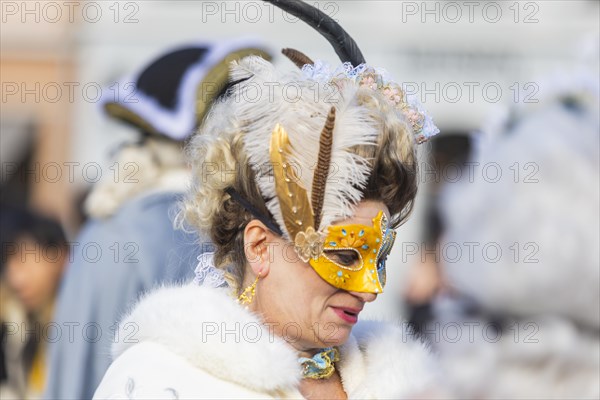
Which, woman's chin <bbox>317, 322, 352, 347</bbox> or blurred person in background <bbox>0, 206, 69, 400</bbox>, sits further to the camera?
blurred person in background <bbox>0, 206, 69, 400</bbox>

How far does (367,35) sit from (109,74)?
3022mm

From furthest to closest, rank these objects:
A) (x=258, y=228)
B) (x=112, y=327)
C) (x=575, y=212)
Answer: (x=112, y=327) < (x=258, y=228) < (x=575, y=212)

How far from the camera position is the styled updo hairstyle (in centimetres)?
265

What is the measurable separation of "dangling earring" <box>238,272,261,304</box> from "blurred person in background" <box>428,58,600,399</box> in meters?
1.47

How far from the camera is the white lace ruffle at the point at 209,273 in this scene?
2.78 m

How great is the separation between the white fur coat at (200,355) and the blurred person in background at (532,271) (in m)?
1.19

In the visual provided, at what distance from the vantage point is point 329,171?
8.65ft

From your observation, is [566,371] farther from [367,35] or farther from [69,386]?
[367,35]

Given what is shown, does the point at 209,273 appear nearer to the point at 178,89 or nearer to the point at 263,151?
the point at 263,151

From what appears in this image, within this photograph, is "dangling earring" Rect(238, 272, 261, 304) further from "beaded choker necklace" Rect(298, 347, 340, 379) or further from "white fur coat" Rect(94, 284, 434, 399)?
"beaded choker necklace" Rect(298, 347, 340, 379)

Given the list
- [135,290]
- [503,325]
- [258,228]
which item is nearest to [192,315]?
[258,228]

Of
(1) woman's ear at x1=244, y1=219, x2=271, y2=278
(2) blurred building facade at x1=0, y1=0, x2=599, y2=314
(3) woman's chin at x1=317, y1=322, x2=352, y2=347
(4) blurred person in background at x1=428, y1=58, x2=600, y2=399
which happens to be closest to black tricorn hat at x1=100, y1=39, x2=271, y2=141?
(1) woman's ear at x1=244, y1=219, x2=271, y2=278

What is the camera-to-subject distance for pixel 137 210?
441 cm

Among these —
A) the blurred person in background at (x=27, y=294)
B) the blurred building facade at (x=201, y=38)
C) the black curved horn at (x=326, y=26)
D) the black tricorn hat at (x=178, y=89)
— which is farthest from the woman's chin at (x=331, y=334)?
the blurred building facade at (x=201, y=38)
